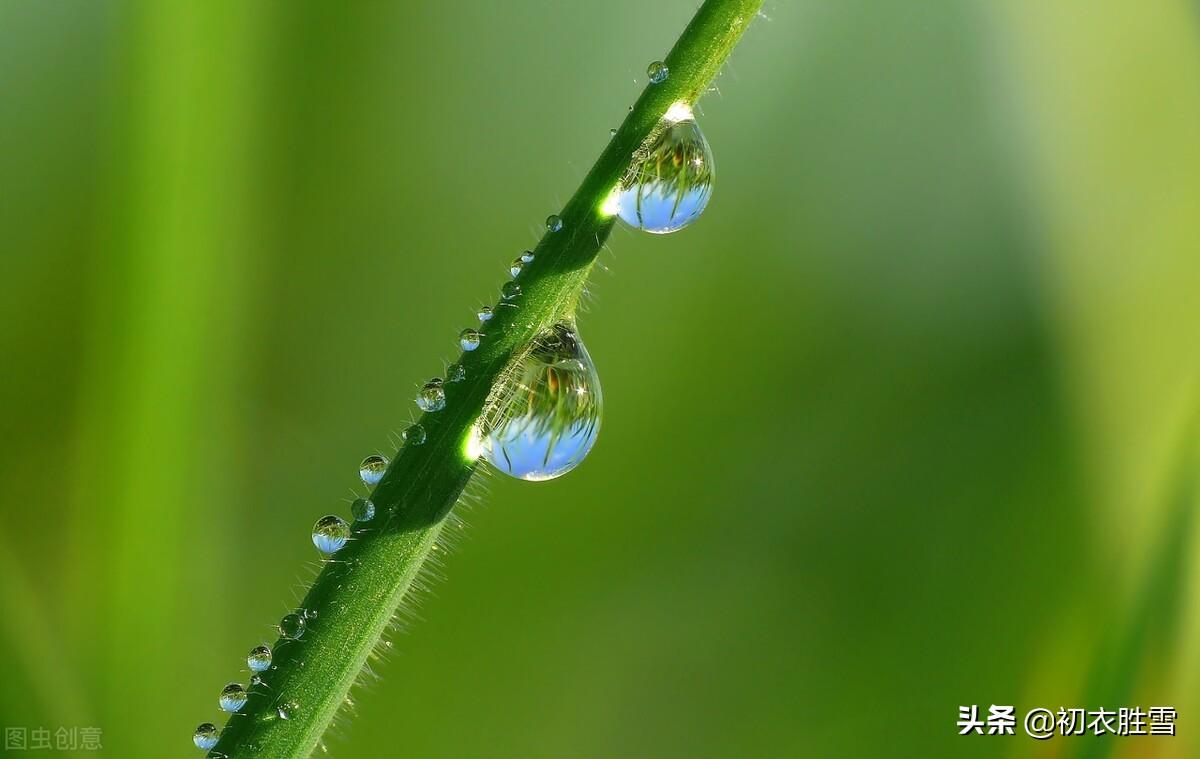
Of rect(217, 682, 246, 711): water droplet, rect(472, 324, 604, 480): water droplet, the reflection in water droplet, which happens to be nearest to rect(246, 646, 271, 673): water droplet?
rect(217, 682, 246, 711): water droplet

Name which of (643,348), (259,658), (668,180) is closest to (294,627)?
(259,658)

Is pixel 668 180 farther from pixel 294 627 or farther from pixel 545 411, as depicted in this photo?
pixel 294 627

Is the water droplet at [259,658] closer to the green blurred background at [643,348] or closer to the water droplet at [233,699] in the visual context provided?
→ the water droplet at [233,699]

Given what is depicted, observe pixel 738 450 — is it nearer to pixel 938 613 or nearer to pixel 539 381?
pixel 938 613

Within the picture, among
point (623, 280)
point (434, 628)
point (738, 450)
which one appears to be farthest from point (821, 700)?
point (623, 280)

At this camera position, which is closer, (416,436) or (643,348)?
(416,436)

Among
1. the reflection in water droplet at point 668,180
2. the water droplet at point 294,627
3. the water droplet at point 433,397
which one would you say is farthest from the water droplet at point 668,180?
the water droplet at point 294,627

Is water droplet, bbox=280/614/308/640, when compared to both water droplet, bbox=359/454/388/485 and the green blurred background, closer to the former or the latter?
water droplet, bbox=359/454/388/485
